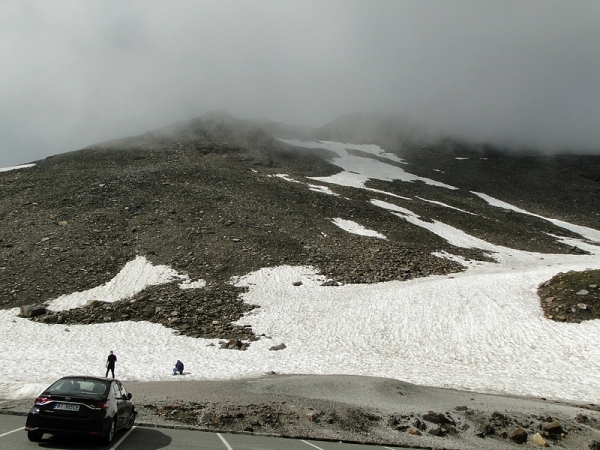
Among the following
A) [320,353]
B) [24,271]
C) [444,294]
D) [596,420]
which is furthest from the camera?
[24,271]

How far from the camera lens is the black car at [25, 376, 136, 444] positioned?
33.6ft

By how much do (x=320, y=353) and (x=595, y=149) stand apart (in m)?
137

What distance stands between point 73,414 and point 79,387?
3.63 feet

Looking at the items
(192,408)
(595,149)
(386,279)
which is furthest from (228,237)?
(595,149)

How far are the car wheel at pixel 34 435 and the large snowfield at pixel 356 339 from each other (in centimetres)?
823

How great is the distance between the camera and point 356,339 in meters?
28.3

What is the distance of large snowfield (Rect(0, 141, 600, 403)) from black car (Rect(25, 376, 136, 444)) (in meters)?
8.51

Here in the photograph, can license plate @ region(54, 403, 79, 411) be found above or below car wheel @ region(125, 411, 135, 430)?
above

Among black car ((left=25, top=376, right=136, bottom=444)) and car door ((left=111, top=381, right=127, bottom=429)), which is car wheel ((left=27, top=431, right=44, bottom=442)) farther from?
car door ((left=111, top=381, right=127, bottom=429))

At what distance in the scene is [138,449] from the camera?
10797 mm

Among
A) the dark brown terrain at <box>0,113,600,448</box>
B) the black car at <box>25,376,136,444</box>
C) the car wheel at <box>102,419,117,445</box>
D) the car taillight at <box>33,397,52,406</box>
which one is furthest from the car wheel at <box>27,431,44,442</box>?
the dark brown terrain at <box>0,113,600,448</box>

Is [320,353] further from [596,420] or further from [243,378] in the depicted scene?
[596,420]

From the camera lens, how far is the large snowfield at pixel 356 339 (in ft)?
73.5

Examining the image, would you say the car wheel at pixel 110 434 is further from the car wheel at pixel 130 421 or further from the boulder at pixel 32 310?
the boulder at pixel 32 310
